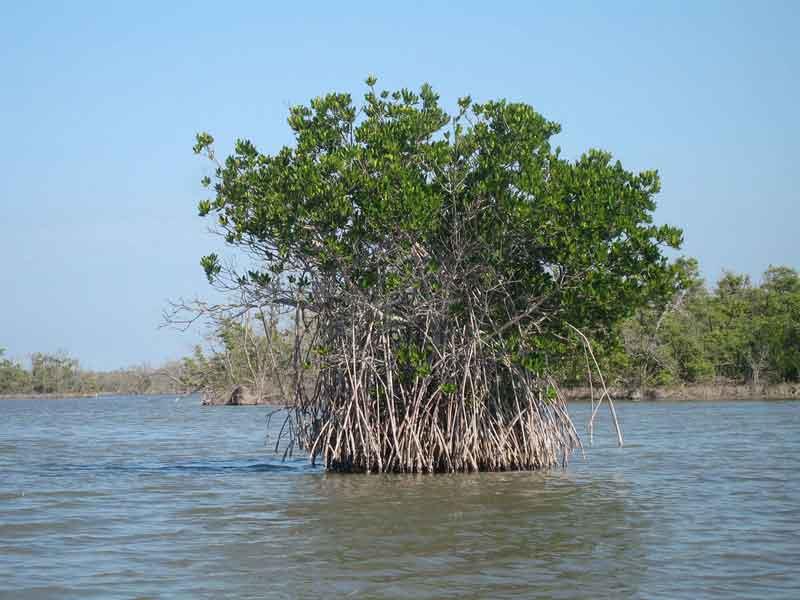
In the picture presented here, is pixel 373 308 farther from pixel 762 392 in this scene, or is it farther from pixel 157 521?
pixel 762 392

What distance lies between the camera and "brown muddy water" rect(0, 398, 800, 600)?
815cm

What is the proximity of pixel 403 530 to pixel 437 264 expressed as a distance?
14.9 feet

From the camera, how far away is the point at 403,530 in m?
10.5

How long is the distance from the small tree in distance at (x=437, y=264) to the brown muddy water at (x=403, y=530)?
0.88m

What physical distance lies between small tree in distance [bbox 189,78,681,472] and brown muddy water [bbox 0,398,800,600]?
876 millimetres

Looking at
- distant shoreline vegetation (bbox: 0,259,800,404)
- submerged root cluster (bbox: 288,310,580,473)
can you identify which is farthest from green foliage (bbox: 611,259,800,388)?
submerged root cluster (bbox: 288,310,580,473)

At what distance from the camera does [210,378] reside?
55062 mm

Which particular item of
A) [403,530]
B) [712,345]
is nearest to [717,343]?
[712,345]

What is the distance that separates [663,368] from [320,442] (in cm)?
3035

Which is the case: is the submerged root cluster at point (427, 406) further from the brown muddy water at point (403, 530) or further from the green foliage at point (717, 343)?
the green foliage at point (717, 343)

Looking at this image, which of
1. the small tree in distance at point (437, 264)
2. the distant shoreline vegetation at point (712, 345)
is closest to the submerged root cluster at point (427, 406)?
the small tree in distance at point (437, 264)

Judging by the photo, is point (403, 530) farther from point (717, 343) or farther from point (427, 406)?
point (717, 343)

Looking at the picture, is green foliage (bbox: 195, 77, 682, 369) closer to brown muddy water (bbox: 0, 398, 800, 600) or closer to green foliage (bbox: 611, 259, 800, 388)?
brown muddy water (bbox: 0, 398, 800, 600)

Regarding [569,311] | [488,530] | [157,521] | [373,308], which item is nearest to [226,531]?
[157,521]
